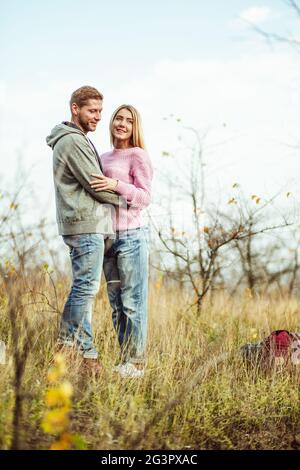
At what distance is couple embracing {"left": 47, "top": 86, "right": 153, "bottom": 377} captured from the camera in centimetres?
331

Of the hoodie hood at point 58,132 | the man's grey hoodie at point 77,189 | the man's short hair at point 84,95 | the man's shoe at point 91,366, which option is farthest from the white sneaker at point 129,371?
the man's short hair at point 84,95

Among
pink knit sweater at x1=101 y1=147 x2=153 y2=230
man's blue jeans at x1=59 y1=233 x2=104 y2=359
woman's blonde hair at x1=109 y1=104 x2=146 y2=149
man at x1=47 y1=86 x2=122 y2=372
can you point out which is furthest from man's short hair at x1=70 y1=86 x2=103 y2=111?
man's blue jeans at x1=59 y1=233 x2=104 y2=359

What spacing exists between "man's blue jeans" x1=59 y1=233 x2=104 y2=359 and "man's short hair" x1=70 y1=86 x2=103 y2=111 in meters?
0.84

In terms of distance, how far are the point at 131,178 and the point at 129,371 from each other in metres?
1.23

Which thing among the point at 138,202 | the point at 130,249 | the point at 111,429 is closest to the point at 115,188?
the point at 138,202

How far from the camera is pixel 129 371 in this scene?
3.37m

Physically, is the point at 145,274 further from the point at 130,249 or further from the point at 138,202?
the point at 138,202

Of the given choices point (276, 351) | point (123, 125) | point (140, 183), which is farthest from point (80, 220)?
point (276, 351)

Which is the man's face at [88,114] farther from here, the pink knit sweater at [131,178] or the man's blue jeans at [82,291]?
the man's blue jeans at [82,291]

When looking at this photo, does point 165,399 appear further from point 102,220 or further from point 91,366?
point 102,220

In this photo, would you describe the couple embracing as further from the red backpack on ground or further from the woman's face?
the red backpack on ground

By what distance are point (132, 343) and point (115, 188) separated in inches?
39.2

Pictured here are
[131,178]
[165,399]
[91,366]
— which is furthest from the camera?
[131,178]

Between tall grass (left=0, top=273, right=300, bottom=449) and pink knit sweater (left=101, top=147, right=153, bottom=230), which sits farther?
pink knit sweater (left=101, top=147, right=153, bottom=230)
